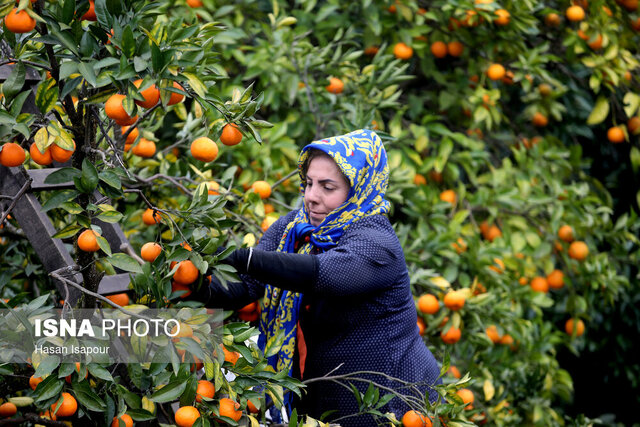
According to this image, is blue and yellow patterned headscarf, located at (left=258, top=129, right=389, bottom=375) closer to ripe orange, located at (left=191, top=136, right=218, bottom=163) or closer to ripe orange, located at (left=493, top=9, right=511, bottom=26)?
ripe orange, located at (left=191, top=136, right=218, bottom=163)

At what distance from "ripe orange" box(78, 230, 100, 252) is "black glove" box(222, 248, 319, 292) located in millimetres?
325

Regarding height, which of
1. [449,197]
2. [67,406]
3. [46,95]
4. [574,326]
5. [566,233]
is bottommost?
[574,326]

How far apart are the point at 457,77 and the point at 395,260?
Result: 1.84m

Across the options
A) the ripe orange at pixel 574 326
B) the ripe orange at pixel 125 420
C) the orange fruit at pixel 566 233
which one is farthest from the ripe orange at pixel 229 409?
the ripe orange at pixel 574 326

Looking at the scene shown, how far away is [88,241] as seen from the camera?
4.82ft

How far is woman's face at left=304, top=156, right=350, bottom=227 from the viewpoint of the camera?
6.36 ft

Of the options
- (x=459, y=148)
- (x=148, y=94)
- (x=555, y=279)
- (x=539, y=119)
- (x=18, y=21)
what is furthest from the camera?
(x=539, y=119)

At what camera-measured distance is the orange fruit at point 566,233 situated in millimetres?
3310

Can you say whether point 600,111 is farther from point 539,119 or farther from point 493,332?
point 493,332


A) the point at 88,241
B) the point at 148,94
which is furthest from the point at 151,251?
the point at 148,94

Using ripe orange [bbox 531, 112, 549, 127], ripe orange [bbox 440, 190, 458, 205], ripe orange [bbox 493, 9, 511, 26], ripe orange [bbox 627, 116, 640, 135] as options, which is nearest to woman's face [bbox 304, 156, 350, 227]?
ripe orange [bbox 440, 190, 458, 205]

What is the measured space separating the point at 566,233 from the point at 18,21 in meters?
2.69

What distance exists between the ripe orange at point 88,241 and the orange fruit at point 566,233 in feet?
8.04

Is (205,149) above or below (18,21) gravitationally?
below
